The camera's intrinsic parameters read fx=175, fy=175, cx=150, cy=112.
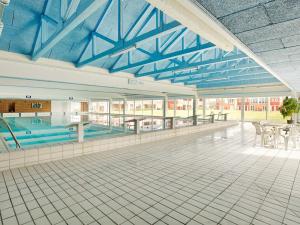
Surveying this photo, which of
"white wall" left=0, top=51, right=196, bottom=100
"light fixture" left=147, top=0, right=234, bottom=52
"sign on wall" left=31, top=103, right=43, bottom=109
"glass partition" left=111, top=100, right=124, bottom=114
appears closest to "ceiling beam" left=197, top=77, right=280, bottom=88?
"white wall" left=0, top=51, right=196, bottom=100

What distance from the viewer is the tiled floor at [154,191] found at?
202 centimetres

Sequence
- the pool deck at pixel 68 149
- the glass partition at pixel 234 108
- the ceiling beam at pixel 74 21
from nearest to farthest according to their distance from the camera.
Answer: the ceiling beam at pixel 74 21 → the pool deck at pixel 68 149 → the glass partition at pixel 234 108

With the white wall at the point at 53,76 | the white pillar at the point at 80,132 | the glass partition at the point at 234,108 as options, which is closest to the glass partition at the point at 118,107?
the glass partition at the point at 234,108

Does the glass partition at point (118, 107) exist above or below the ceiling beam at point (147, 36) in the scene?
below

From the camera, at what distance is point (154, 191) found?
2635mm

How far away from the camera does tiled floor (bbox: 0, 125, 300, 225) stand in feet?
6.63

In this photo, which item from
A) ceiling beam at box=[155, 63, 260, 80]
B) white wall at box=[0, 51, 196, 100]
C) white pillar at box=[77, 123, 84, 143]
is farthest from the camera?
ceiling beam at box=[155, 63, 260, 80]

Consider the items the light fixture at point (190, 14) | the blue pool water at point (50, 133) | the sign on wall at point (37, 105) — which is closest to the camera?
the light fixture at point (190, 14)

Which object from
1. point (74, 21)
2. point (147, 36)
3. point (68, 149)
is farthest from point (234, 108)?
point (74, 21)

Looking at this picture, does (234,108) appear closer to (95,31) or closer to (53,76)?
(95,31)

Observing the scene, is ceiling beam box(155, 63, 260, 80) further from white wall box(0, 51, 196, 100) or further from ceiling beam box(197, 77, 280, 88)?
ceiling beam box(197, 77, 280, 88)

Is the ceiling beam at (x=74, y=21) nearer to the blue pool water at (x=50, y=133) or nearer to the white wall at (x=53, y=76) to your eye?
the white wall at (x=53, y=76)

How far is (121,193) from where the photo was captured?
8.41ft

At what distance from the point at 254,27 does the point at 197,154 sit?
130 inches
